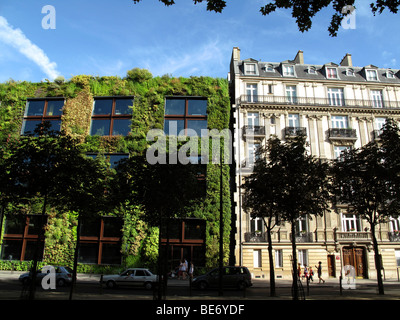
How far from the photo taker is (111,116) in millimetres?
31188

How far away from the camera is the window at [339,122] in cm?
3106

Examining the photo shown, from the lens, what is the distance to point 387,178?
59.0 feet

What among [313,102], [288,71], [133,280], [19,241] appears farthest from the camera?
[288,71]

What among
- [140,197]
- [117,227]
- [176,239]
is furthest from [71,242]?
[140,197]

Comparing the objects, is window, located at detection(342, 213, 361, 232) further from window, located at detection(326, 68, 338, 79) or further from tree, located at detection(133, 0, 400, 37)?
tree, located at detection(133, 0, 400, 37)

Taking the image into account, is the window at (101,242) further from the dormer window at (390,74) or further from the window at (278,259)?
the dormer window at (390,74)

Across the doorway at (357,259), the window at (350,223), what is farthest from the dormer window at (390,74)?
the doorway at (357,259)

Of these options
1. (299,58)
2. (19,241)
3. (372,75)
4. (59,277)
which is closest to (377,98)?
(372,75)

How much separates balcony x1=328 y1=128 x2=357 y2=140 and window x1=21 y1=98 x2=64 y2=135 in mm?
27955

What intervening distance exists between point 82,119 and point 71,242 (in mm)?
12221

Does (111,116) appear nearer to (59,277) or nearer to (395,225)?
(59,277)

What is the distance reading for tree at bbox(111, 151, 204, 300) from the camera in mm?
13836

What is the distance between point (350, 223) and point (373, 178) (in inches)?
452
